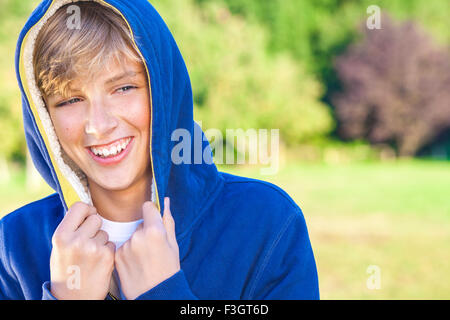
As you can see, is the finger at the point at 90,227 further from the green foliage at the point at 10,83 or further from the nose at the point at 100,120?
the green foliage at the point at 10,83

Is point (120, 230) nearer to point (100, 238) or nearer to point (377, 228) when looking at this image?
point (100, 238)

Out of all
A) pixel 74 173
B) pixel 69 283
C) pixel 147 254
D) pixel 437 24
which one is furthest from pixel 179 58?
pixel 437 24

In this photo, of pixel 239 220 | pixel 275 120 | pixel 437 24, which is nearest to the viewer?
pixel 239 220

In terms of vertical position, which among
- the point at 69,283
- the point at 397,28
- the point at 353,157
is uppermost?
the point at 397,28

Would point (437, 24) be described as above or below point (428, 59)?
above

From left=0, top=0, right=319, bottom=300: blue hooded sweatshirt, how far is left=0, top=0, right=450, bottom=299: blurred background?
5852 millimetres

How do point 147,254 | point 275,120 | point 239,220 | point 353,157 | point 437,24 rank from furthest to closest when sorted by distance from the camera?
point 437,24 < point 353,157 < point 275,120 < point 239,220 < point 147,254

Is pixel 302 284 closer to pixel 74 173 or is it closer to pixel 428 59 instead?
pixel 74 173

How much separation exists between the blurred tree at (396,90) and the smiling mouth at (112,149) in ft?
104

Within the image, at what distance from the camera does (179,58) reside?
1887 millimetres

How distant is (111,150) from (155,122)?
0.18 m

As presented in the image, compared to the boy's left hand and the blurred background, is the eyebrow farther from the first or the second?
the blurred background

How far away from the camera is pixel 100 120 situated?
5.46ft

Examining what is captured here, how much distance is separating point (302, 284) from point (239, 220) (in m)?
0.32
